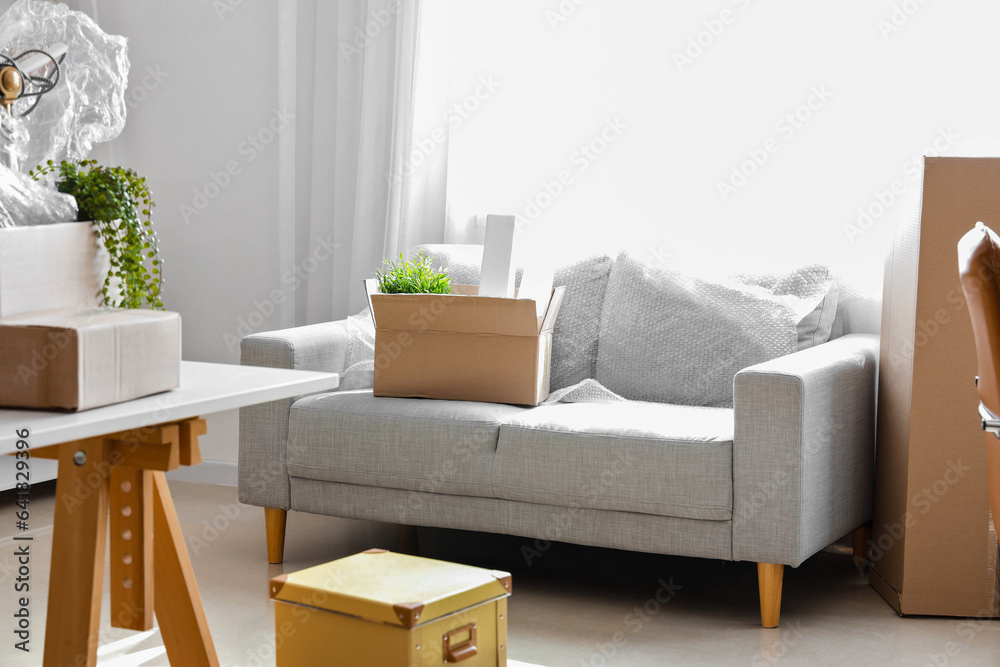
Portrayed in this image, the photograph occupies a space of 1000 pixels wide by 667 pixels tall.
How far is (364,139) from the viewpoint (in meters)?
3.50

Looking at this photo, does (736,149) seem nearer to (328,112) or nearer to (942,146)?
(942,146)

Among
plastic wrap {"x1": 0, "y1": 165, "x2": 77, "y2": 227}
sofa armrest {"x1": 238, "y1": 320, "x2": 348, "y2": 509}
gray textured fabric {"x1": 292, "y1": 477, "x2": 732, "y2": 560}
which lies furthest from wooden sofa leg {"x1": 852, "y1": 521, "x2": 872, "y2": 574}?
plastic wrap {"x1": 0, "y1": 165, "x2": 77, "y2": 227}

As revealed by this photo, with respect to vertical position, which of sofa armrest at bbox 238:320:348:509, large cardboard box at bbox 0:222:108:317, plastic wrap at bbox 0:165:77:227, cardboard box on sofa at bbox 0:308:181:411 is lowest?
sofa armrest at bbox 238:320:348:509

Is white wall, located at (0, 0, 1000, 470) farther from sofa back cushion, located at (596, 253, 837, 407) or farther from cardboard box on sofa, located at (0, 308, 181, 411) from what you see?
cardboard box on sofa, located at (0, 308, 181, 411)

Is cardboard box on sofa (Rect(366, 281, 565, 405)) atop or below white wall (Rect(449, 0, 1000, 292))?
below

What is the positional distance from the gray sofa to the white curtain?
2.22 feet

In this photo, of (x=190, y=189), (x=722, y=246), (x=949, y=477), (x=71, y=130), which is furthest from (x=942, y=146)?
(x=190, y=189)

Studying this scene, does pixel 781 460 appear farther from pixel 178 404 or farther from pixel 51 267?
pixel 51 267

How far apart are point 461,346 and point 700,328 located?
687 millimetres

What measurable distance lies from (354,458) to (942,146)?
176 centimetres


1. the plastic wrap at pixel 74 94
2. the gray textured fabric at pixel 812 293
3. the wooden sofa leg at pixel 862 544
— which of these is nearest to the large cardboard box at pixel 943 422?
the wooden sofa leg at pixel 862 544

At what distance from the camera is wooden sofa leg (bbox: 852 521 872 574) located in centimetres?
275

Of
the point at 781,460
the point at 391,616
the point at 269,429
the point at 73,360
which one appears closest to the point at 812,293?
the point at 781,460

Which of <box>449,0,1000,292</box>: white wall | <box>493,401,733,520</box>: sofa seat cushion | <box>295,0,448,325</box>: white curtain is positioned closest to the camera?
<box>493,401,733,520</box>: sofa seat cushion
